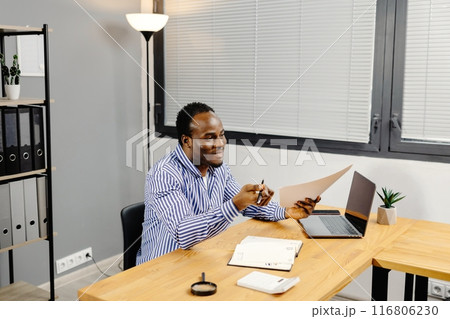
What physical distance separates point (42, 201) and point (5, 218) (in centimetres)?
21

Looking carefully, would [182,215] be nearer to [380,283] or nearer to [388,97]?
[380,283]

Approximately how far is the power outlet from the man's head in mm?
1528

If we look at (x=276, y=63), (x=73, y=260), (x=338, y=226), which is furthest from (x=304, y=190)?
(x=73, y=260)

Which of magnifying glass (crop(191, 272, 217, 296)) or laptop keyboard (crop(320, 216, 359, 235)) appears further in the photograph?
laptop keyboard (crop(320, 216, 359, 235))

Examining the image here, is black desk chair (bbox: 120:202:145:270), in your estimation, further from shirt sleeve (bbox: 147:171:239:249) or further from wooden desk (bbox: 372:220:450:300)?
wooden desk (bbox: 372:220:450:300)

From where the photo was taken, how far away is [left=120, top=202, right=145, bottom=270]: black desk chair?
217cm

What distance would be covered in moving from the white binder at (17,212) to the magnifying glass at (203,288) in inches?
50.1

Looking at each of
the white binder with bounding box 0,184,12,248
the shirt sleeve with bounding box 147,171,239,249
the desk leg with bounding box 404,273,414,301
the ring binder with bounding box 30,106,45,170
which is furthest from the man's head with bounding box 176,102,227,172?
the desk leg with bounding box 404,273,414,301

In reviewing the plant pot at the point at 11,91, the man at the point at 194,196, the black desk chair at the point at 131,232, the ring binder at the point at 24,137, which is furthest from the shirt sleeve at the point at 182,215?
the plant pot at the point at 11,91

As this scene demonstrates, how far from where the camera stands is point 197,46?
361cm

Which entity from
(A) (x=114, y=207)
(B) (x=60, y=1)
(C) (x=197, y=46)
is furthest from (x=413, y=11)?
(A) (x=114, y=207)

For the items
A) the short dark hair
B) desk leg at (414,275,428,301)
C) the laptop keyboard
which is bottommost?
desk leg at (414,275,428,301)

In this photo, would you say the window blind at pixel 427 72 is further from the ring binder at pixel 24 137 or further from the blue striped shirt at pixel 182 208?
the ring binder at pixel 24 137

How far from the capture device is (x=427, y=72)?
2746mm
